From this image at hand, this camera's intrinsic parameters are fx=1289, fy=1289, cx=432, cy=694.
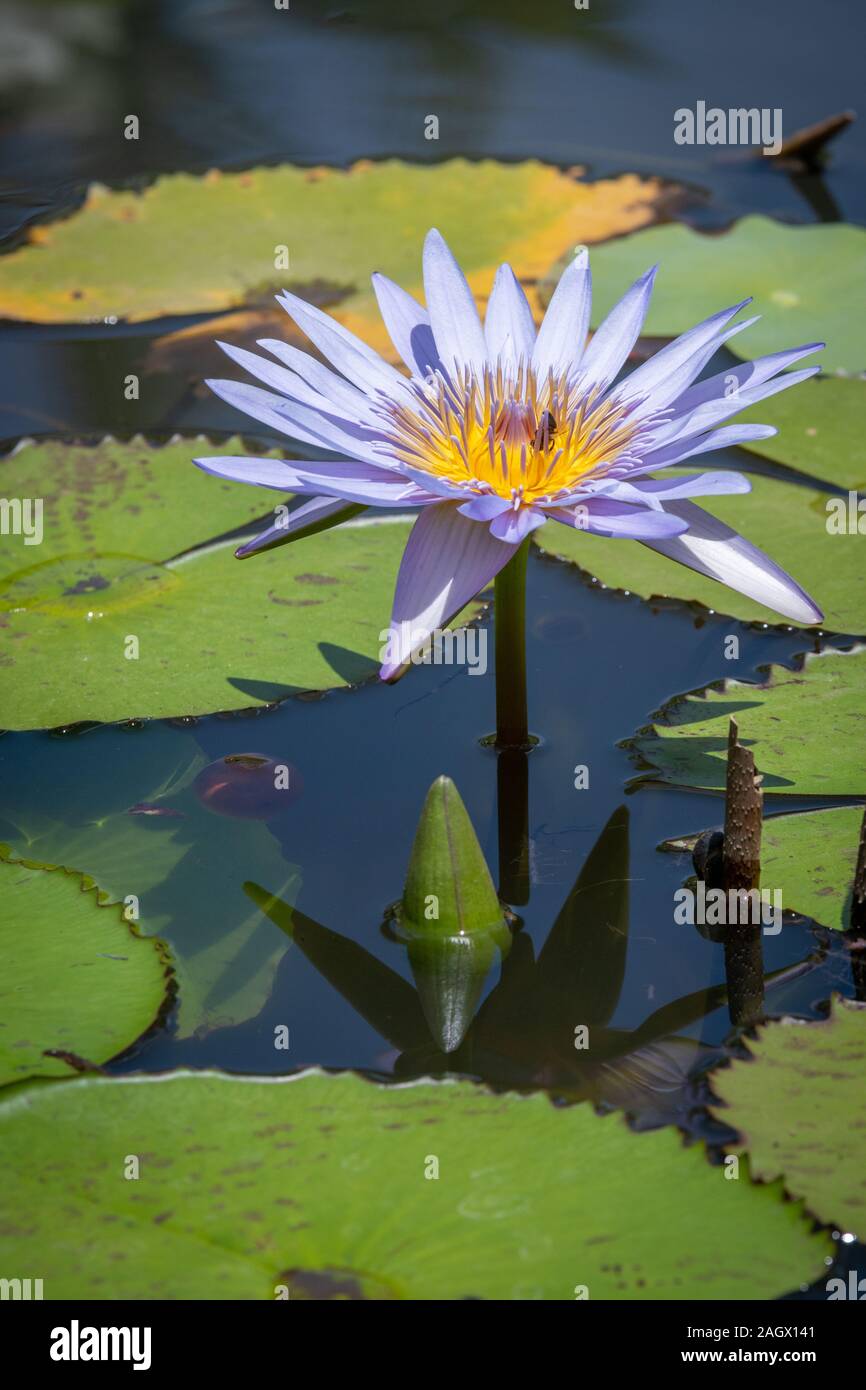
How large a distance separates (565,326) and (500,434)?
589 millimetres

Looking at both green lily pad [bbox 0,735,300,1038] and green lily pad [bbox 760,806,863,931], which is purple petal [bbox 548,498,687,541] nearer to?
green lily pad [bbox 760,806,863,931]

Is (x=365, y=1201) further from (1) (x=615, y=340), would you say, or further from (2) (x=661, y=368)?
(1) (x=615, y=340)

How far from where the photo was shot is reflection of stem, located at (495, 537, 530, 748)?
294cm

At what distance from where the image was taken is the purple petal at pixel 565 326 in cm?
328

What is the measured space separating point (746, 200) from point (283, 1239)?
5337mm

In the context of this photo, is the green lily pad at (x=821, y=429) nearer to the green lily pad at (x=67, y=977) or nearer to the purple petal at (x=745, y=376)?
the purple petal at (x=745, y=376)

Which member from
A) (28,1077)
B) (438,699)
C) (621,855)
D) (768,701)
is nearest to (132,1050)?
(28,1077)

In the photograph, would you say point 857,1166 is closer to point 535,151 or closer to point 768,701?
point 768,701

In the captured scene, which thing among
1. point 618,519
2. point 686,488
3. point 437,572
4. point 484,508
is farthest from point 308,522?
point 686,488

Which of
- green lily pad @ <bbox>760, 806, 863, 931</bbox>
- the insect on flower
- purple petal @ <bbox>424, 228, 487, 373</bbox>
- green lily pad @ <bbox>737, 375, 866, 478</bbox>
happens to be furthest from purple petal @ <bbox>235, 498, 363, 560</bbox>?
green lily pad @ <bbox>737, 375, 866, 478</bbox>

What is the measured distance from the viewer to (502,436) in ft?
9.38

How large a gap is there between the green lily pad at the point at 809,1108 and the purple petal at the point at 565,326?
1.72 meters

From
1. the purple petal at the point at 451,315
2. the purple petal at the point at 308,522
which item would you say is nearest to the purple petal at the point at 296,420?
the purple petal at the point at 308,522

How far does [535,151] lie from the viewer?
6.29 metres
